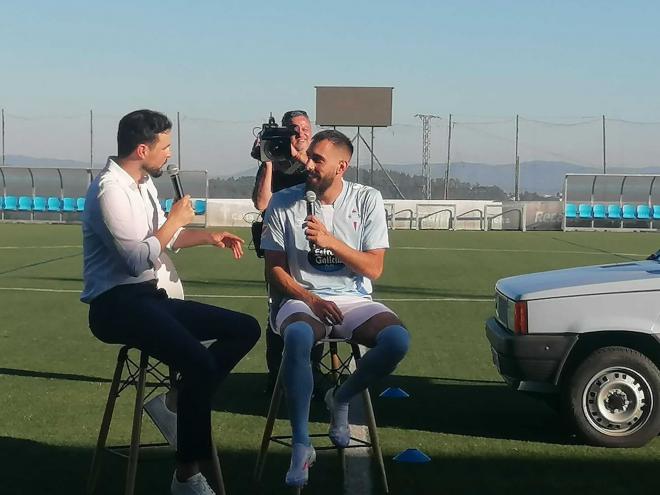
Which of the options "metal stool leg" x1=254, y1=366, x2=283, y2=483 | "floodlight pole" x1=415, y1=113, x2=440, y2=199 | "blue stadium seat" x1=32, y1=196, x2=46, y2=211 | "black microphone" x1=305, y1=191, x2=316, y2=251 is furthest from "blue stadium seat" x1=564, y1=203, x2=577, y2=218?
"metal stool leg" x1=254, y1=366, x2=283, y2=483

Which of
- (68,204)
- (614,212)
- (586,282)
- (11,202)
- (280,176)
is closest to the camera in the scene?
(586,282)

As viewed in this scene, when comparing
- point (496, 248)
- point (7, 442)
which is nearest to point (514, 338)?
point (7, 442)

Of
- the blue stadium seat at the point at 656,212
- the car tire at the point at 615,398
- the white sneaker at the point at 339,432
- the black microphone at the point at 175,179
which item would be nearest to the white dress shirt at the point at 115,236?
the black microphone at the point at 175,179

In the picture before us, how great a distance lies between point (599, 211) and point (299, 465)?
36.9 m

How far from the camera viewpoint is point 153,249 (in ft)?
15.4

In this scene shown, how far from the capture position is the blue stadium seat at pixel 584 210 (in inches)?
1566

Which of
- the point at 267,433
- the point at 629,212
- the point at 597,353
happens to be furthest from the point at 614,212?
the point at 267,433

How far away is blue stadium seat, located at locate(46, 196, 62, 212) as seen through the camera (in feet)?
130

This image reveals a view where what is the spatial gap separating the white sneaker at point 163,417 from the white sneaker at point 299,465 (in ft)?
2.17

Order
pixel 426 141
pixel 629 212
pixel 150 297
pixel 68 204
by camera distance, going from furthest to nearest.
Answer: pixel 426 141 → pixel 629 212 → pixel 68 204 → pixel 150 297

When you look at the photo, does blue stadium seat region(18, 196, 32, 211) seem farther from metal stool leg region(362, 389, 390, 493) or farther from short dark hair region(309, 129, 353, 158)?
metal stool leg region(362, 389, 390, 493)

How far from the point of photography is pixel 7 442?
5.83 m

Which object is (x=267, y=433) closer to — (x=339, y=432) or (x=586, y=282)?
(x=339, y=432)

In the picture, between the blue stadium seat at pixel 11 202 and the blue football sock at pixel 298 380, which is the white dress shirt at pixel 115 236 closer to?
the blue football sock at pixel 298 380
